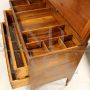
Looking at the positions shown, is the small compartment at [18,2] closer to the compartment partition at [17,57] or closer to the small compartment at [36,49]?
the compartment partition at [17,57]

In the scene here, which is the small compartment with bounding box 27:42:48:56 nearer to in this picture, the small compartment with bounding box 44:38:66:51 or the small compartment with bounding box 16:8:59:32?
the small compartment with bounding box 44:38:66:51

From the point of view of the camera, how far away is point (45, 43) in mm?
900

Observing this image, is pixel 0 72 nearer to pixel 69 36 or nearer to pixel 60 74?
pixel 60 74

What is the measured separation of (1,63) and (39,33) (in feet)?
2.37

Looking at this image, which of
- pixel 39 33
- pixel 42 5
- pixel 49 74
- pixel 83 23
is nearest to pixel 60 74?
pixel 49 74

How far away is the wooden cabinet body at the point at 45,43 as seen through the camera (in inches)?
30.6

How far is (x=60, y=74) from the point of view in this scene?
106 cm

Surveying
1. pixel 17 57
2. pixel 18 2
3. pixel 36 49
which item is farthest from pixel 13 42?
pixel 18 2

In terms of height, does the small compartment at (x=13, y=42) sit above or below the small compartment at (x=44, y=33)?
below

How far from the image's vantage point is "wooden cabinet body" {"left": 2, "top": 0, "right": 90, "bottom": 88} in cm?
78

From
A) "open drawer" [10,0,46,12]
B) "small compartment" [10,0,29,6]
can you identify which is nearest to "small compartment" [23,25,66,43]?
"open drawer" [10,0,46,12]

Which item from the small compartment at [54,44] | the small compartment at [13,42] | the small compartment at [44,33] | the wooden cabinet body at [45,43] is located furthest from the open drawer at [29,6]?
the small compartment at [54,44]

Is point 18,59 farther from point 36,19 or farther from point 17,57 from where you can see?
point 36,19

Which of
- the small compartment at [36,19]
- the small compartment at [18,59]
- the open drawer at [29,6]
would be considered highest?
the open drawer at [29,6]
